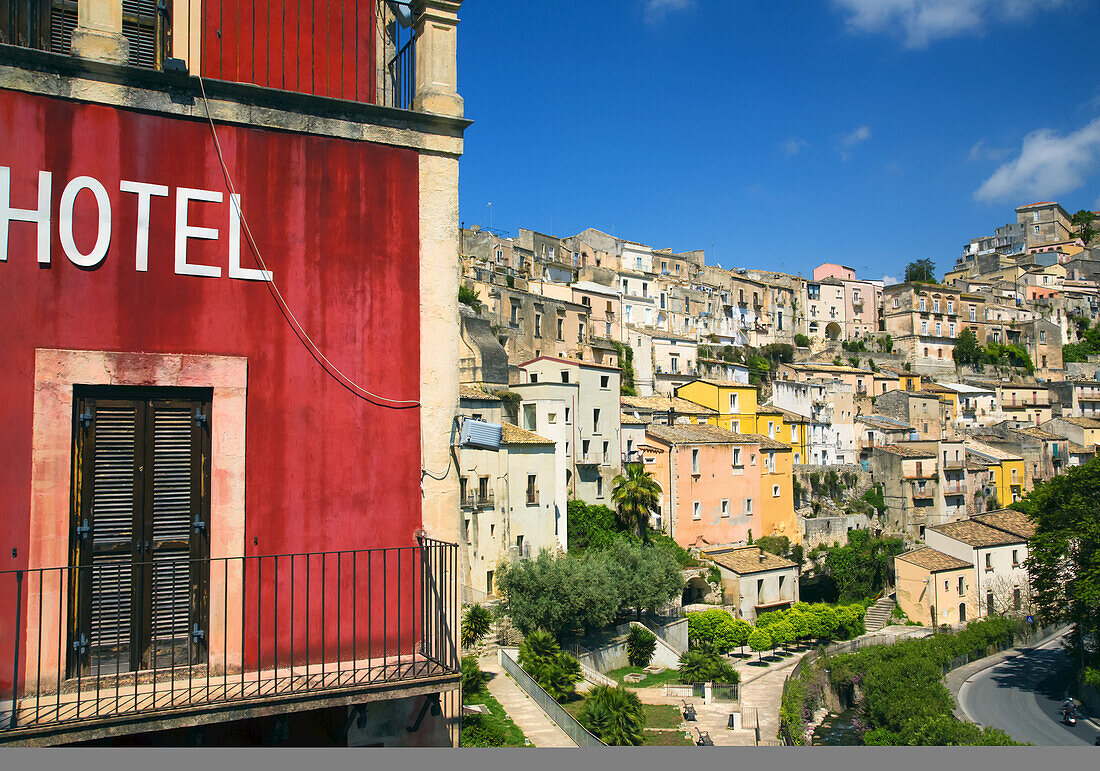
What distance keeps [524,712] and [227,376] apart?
13.7 metres

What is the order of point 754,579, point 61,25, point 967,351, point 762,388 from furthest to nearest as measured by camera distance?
point 967,351
point 762,388
point 754,579
point 61,25

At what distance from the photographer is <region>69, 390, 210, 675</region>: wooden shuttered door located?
5.11m

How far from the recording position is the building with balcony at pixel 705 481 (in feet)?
115

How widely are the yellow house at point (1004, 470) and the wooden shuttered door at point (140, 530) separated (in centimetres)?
5075

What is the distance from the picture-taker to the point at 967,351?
223 feet

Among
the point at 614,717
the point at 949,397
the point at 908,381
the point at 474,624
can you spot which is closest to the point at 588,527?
the point at 474,624

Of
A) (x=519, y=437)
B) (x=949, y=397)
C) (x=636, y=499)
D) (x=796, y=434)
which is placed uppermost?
(x=949, y=397)

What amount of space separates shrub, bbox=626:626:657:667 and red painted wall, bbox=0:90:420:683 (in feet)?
70.6

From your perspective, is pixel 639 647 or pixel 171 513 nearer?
pixel 171 513

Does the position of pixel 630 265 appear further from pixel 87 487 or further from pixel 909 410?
pixel 87 487

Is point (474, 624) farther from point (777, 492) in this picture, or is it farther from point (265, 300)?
point (777, 492)

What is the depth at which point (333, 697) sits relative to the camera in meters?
5.08

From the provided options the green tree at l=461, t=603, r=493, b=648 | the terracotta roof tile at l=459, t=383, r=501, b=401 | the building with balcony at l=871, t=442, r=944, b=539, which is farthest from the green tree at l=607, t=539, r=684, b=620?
the building with balcony at l=871, t=442, r=944, b=539

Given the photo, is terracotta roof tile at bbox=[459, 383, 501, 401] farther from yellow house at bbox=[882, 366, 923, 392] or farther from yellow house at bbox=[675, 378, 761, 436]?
yellow house at bbox=[882, 366, 923, 392]
